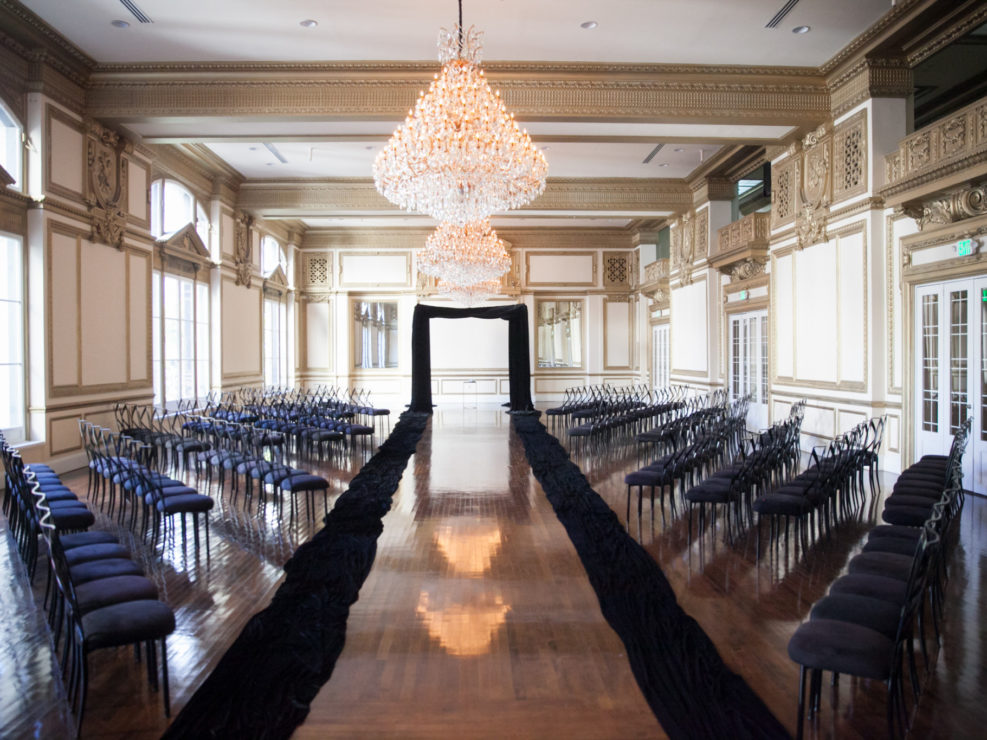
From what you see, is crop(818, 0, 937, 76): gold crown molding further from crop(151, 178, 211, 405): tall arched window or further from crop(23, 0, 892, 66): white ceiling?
crop(151, 178, 211, 405): tall arched window

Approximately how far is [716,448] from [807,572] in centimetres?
300

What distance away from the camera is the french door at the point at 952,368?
21.6ft

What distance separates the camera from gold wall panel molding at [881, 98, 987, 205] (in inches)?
245

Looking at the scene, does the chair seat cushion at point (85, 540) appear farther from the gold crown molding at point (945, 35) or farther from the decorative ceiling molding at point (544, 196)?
the decorative ceiling molding at point (544, 196)

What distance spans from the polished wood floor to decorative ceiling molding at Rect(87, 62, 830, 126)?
17.7 ft

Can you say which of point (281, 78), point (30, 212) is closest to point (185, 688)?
point (30, 212)

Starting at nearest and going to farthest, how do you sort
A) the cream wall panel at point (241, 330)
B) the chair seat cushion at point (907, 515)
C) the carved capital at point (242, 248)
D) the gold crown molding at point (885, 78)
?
the chair seat cushion at point (907, 515), the gold crown molding at point (885, 78), the cream wall panel at point (241, 330), the carved capital at point (242, 248)

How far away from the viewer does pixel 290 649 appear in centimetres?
327

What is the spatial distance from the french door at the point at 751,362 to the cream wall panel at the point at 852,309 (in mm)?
2255

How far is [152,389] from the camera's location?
10133 mm

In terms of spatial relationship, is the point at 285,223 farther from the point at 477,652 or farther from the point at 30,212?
the point at 477,652

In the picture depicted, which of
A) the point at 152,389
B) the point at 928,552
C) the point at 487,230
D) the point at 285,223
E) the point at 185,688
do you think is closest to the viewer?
the point at 928,552

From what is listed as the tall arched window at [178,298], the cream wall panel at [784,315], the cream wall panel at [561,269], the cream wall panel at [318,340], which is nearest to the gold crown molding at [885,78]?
the cream wall panel at [784,315]

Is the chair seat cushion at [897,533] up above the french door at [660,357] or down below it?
below
